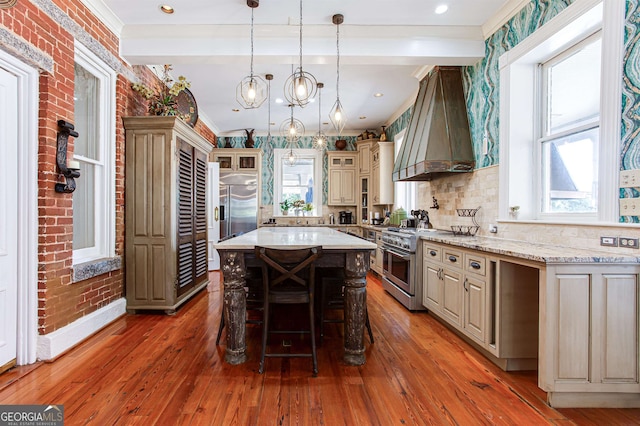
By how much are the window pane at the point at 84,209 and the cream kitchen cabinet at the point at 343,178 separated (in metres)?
4.80

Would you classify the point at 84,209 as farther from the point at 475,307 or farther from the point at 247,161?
the point at 247,161

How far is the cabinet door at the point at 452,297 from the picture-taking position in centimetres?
273

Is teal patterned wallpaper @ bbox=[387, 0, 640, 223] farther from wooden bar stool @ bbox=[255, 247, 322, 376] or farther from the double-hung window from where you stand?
wooden bar stool @ bbox=[255, 247, 322, 376]

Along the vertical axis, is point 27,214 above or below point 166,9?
below

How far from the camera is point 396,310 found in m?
3.64

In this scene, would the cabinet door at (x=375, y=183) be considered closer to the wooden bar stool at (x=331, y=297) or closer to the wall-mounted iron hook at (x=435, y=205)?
the wall-mounted iron hook at (x=435, y=205)

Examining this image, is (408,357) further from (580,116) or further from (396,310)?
(580,116)

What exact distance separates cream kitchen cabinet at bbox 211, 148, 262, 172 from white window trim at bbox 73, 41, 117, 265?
143 inches

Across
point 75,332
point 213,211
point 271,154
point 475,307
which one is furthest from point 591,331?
point 271,154

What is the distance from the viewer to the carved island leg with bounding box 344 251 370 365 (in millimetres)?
2326

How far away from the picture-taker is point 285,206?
23.3ft

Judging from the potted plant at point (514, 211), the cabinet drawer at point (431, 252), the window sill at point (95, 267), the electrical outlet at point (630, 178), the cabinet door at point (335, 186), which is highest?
the cabinet door at point (335, 186)

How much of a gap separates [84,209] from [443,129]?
395cm

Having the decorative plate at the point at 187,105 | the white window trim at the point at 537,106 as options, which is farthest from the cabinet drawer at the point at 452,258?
the decorative plate at the point at 187,105
